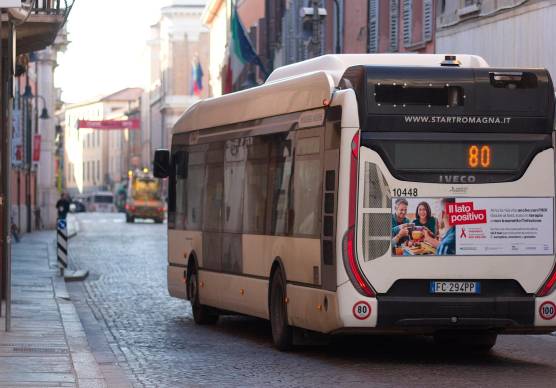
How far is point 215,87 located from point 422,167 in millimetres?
94291

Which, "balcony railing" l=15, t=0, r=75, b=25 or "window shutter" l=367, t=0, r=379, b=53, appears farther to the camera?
"window shutter" l=367, t=0, r=379, b=53

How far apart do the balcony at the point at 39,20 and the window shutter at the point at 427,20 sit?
9.08m

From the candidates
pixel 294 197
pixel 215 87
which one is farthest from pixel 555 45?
pixel 215 87

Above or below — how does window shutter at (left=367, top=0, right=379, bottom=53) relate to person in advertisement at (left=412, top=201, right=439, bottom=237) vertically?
above

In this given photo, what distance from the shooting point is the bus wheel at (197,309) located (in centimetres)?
2094

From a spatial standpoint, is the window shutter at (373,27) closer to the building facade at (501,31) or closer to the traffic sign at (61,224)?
the building facade at (501,31)

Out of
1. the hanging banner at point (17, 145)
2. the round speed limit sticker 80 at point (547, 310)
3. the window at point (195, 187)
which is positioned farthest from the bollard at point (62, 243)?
the round speed limit sticker 80 at point (547, 310)

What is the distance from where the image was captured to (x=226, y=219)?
19.4 m

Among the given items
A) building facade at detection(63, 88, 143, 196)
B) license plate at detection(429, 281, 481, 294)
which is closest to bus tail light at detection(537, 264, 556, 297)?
license plate at detection(429, 281, 481, 294)

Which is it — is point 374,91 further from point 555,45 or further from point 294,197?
point 555,45

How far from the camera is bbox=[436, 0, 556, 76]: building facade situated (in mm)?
27484

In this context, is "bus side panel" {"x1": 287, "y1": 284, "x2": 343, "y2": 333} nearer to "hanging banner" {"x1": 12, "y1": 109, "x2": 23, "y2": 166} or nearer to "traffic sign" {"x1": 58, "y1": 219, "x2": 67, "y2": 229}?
"traffic sign" {"x1": 58, "y1": 219, "x2": 67, "y2": 229}

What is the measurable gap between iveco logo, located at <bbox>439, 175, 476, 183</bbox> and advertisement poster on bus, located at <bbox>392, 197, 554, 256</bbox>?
17 cm

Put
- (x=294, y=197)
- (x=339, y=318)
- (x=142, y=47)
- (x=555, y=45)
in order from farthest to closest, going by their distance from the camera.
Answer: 1. (x=142, y=47)
2. (x=555, y=45)
3. (x=294, y=197)
4. (x=339, y=318)
